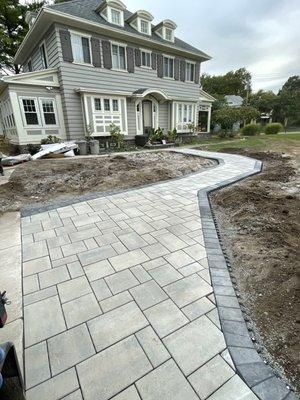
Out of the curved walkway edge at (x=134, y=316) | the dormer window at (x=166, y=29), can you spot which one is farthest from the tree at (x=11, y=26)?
the curved walkway edge at (x=134, y=316)

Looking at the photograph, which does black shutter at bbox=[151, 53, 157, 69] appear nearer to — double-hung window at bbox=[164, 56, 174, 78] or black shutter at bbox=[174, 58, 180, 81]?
double-hung window at bbox=[164, 56, 174, 78]

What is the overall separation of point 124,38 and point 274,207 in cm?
1201

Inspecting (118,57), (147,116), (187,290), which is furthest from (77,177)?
(147,116)

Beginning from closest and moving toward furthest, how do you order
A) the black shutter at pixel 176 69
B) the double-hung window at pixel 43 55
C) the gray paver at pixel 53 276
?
1. the gray paver at pixel 53 276
2. the double-hung window at pixel 43 55
3. the black shutter at pixel 176 69

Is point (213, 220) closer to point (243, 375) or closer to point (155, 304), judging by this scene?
point (155, 304)

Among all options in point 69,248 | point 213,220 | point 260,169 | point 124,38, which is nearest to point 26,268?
point 69,248

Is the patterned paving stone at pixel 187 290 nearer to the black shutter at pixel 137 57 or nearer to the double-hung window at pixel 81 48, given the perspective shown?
the double-hung window at pixel 81 48

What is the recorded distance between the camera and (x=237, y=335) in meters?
1.66

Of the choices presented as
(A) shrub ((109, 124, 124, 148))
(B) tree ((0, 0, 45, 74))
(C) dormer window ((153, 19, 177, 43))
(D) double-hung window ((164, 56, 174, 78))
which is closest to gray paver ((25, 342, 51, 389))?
(A) shrub ((109, 124, 124, 148))

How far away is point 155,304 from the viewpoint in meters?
1.96

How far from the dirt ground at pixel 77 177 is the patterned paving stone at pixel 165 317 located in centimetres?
350

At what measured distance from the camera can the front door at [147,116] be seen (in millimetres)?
14049

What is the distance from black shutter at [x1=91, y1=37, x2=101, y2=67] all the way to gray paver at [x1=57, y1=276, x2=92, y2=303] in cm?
1177

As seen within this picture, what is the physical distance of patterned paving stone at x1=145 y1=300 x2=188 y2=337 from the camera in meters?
1.73
